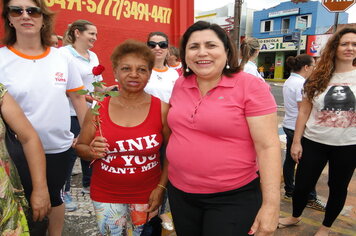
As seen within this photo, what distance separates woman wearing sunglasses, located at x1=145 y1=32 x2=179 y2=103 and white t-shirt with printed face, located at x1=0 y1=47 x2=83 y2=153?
79 centimetres

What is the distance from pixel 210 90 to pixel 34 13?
1353 millimetres

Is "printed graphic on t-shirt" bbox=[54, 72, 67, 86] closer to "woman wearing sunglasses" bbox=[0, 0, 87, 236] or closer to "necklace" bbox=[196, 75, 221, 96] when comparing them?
"woman wearing sunglasses" bbox=[0, 0, 87, 236]

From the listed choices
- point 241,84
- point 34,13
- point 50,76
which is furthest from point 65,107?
point 241,84

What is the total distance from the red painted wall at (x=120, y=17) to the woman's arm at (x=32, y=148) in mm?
4357

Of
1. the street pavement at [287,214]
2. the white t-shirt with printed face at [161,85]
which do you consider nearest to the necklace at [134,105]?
the white t-shirt with printed face at [161,85]

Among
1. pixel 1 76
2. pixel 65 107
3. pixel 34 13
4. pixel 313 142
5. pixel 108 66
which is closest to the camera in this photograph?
pixel 1 76

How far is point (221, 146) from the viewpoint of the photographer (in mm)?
1544

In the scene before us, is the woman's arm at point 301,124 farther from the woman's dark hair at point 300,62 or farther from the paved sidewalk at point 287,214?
the woman's dark hair at point 300,62

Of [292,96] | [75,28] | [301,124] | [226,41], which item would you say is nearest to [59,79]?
[226,41]

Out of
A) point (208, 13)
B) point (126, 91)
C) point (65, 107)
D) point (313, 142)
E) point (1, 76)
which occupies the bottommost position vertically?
point (313, 142)

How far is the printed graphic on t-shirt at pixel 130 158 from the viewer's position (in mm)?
1751

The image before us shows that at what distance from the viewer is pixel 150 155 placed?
1.84m

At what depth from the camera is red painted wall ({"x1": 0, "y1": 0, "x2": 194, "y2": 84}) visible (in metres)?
5.42

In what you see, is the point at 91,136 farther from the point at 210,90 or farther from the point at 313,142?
the point at 313,142
